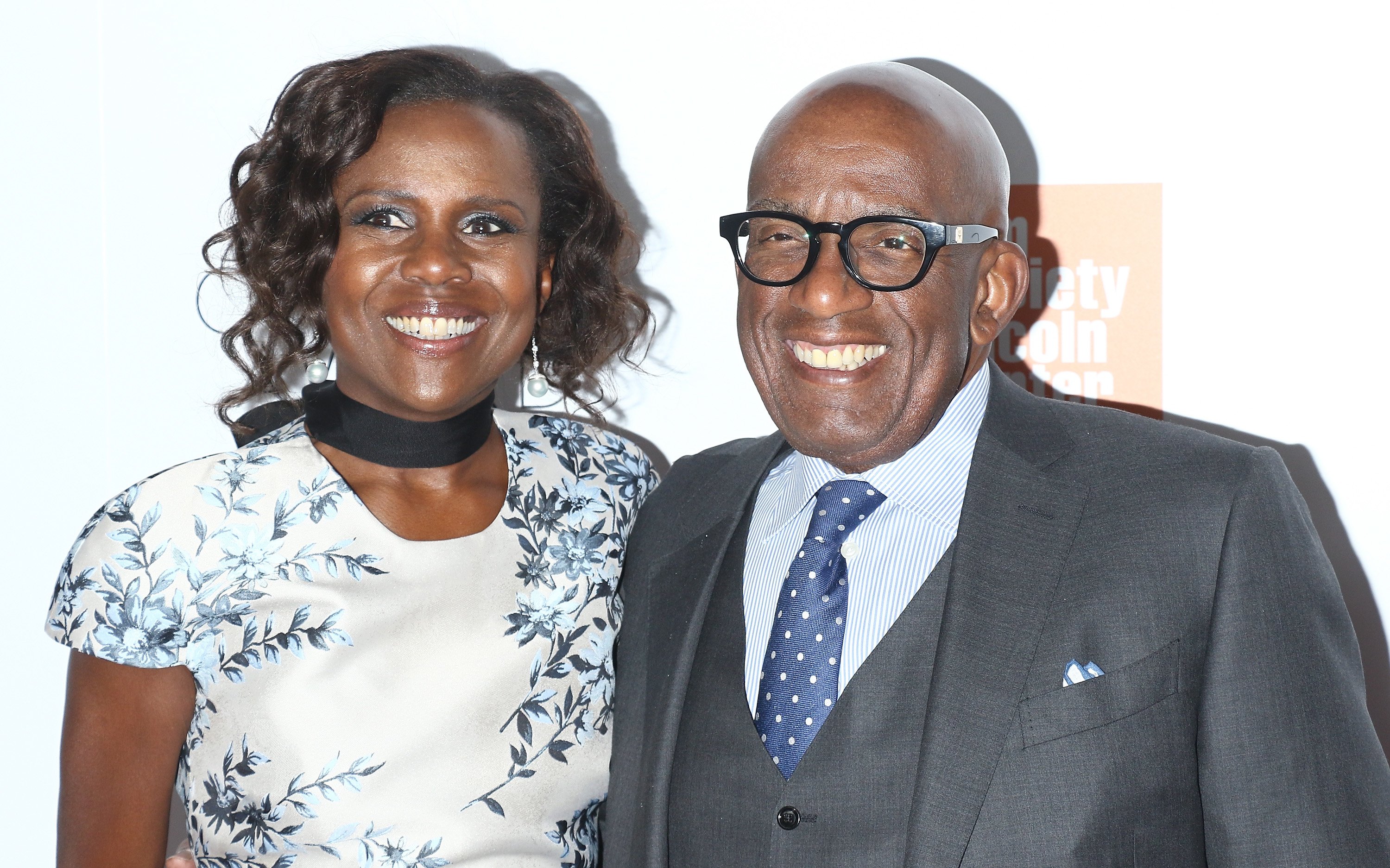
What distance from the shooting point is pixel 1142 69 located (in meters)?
2.37

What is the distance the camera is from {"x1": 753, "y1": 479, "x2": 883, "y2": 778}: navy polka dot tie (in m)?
1.55

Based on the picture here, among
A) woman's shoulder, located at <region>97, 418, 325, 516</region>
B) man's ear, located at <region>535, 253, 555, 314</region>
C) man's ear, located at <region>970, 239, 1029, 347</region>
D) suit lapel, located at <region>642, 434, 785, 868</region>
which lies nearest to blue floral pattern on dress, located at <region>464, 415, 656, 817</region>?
suit lapel, located at <region>642, 434, 785, 868</region>

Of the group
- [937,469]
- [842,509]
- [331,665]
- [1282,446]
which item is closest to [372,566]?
[331,665]

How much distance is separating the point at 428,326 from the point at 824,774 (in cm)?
A: 85

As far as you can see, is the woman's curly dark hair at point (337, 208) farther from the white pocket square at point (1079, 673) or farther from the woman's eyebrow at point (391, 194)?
the white pocket square at point (1079, 673)

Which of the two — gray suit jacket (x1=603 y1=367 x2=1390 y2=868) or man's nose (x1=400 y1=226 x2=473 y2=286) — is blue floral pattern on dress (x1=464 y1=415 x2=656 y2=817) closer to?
man's nose (x1=400 y1=226 x2=473 y2=286)

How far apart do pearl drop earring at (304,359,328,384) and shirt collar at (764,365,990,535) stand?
1308 mm

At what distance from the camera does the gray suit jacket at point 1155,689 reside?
1372 mm

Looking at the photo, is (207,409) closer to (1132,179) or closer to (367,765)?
(367,765)

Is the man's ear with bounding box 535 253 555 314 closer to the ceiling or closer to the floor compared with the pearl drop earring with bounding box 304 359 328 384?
closer to the ceiling

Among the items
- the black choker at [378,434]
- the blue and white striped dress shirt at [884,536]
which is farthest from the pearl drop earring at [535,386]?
the blue and white striped dress shirt at [884,536]

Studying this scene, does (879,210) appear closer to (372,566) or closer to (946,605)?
(946,605)

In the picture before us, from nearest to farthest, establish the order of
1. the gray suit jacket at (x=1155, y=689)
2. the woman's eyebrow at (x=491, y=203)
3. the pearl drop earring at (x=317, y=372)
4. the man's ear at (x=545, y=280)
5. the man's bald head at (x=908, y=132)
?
the gray suit jacket at (x=1155, y=689)
the man's bald head at (x=908, y=132)
the woman's eyebrow at (x=491, y=203)
the man's ear at (x=545, y=280)
the pearl drop earring at (x=317, y=372)

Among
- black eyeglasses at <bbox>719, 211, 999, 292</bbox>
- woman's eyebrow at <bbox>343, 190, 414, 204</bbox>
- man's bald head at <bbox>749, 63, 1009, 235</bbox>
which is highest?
man's bald head at <bbox>749, 63, 1009, 235</bbox>
